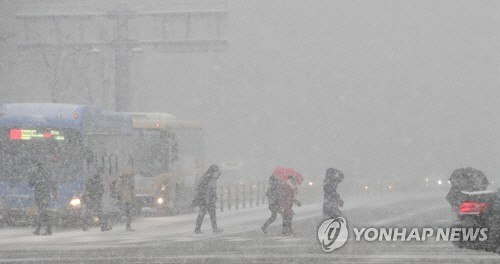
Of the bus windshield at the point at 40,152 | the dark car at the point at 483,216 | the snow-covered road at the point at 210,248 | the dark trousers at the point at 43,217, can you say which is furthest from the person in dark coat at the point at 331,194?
the bus windshield at the point at 40,152

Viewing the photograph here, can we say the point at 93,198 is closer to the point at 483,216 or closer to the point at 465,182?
the point at 465,182

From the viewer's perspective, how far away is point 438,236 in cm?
2594

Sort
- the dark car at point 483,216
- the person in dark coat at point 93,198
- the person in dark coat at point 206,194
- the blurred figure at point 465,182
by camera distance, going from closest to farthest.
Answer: the dark car at point 483,216 < the blurred figure at point 465,182 < the person in dark coat at point 206,194 < the person in dark coat at point 93,198

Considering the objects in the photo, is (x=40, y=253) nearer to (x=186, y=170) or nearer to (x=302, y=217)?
(x=302, y=217)

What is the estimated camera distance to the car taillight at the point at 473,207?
683 inches

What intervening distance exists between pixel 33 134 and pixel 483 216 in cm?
1781

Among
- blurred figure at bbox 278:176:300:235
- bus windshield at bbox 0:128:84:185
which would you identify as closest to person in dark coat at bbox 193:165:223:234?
blurred figure at bbox 278:176:300:235

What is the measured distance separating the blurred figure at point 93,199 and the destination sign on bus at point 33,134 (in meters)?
1.77

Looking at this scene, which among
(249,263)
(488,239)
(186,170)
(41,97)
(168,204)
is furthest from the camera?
(41,97)

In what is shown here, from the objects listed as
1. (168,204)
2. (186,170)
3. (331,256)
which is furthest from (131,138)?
(331,256)

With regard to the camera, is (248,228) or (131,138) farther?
(131,138)

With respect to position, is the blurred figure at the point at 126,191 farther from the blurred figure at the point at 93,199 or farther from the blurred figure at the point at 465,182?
the blurred figure at the point at 465,182

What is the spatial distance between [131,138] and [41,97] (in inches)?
1713

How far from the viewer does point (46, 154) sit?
32531 millimetres
